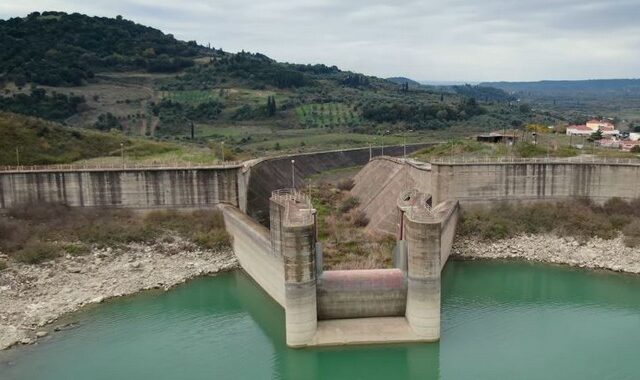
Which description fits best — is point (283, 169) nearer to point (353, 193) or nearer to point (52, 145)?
point (353, 193)

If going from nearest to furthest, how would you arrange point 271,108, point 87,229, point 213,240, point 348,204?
point 213,240 < point 87,229 < point 348,204 < point 271,108

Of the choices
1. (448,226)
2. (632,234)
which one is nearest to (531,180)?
(632,234)

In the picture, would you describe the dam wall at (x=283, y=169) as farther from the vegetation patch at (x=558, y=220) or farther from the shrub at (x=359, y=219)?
the vegetation patch at (x=558, y=220)

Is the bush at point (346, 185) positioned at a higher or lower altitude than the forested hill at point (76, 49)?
lower

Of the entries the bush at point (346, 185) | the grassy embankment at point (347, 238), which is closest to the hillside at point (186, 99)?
the bush at point (346, 185)

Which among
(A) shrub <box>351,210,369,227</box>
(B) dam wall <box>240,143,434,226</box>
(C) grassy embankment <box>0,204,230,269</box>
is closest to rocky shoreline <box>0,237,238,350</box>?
(C) grassy embankment <box>0,204,230,269</box>

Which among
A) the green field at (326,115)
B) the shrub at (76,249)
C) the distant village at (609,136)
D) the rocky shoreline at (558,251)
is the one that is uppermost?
the green field at (326,115)
